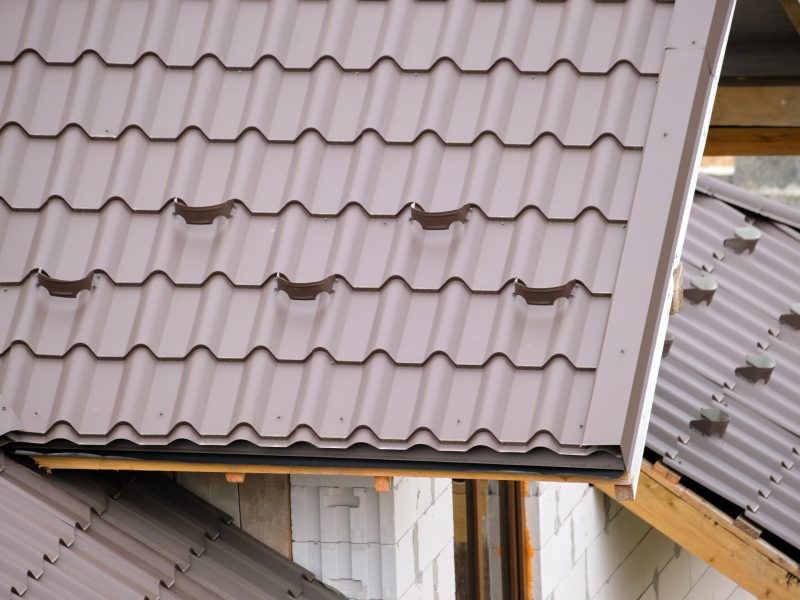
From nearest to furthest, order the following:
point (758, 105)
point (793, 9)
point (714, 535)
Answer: point (793, 9), point (714, 535), point (758, 105)

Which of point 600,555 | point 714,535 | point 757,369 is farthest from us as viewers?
point 757,369

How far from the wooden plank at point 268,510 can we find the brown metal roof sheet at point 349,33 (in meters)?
1.34

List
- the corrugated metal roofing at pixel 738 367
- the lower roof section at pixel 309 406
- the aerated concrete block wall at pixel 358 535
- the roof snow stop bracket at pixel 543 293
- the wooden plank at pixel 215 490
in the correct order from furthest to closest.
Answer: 1. the corrugated metal roofing at pixel 738 367
2. the wooden plank at pixel 215 490
3. the aerated concrete block wall at pixel 358 535
4. the roof snow stop bracket at pixel 543 293
5. the lower roof section at pixel 309 406

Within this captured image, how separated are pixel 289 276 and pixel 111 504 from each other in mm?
931

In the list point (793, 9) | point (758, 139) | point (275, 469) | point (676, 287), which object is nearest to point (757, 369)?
point (758, 139)

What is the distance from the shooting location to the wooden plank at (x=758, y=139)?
6.77m

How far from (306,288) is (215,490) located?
2.92 feet

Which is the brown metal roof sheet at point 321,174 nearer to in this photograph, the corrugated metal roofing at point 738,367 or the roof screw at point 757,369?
the corrugated metal roofing at point 738,367

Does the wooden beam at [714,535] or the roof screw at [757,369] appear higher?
the roof screw at [757,369]

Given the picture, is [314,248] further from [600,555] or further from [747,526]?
[600,555]

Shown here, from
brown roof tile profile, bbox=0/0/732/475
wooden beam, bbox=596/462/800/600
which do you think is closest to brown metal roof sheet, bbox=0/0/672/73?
brown roof tile profile, bbox=0/0/732/475

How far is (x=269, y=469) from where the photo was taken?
4.07m

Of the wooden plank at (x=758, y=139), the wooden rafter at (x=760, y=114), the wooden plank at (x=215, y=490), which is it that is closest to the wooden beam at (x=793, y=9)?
the wooden rafter at (x=760, y=114)

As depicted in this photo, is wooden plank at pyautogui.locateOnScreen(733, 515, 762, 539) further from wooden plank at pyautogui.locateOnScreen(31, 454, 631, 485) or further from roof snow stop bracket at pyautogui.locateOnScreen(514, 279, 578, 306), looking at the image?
roof snow stop bracket at pyautogui.locateOnScreen(514, 279, 578, 306)
